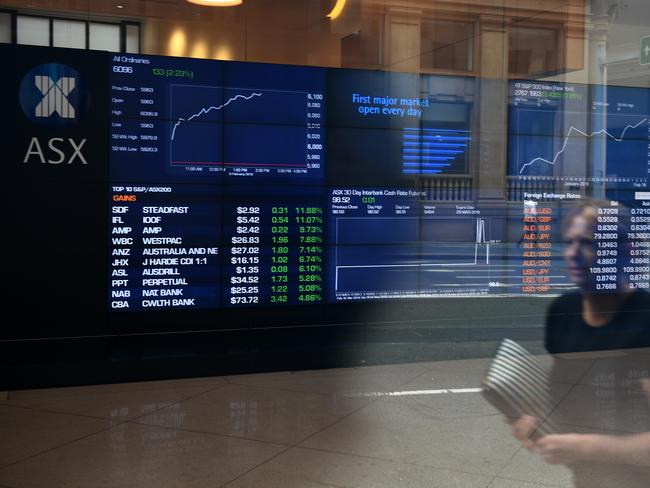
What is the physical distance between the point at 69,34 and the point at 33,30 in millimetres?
292

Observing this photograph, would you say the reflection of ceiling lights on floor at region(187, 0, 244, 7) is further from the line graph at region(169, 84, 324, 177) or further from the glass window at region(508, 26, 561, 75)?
the glass window at region(508, 26, 561, 75)

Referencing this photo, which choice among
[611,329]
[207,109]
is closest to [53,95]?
[207,109]

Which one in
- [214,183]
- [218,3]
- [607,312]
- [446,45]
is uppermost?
[218,3]

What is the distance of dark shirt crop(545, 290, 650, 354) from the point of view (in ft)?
28.9

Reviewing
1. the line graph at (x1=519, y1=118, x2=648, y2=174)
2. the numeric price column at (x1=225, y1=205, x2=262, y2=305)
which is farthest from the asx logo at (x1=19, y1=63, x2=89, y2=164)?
the line graph at (x1=519, y1=118, x2=648, y2=174)

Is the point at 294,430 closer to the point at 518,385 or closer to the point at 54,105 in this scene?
the point at 518,385

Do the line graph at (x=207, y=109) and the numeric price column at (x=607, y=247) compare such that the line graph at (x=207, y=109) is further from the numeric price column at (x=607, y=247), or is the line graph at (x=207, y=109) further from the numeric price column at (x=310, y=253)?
the numeric price column at (x=607, y=247)

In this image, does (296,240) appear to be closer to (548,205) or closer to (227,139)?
(227,139)

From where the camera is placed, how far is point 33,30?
268 inches

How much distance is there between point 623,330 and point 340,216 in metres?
3.57

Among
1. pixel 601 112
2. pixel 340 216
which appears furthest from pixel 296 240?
pixel 601 112

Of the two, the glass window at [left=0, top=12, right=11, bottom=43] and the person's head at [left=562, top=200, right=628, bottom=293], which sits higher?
the glass window at [left=0, top=12, right=11, bottom=43]

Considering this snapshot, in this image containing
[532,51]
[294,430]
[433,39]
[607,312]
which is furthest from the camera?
[532,51]

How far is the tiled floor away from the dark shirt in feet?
2.86
